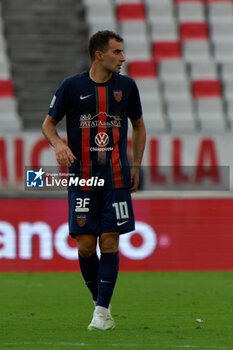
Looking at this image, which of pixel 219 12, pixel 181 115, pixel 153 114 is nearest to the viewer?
pixel 153 114

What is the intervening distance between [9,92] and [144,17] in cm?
491

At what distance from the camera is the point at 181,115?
20.3 meters

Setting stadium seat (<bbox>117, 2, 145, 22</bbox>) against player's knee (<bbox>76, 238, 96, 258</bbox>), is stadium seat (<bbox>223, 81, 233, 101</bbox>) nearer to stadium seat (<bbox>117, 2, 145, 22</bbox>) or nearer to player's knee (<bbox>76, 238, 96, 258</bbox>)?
stadium seat (<bbox>117, 2, 145, 22</bbox>)

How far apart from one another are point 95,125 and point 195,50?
16767 millimetres

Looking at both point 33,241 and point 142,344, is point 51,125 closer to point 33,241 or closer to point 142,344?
point 142,344

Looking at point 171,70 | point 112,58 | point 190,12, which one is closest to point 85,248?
point 112,58

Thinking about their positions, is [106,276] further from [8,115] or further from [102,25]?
[102,25]

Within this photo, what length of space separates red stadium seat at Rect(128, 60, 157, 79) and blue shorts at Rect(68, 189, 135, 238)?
15225 millimetres

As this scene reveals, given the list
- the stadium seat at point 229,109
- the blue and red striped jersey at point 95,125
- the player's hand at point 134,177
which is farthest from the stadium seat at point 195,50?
the blue and red striped jersey at point 95,125

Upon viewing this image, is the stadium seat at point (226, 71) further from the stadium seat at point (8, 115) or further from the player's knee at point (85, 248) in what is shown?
the player's knee at point (85, 248)

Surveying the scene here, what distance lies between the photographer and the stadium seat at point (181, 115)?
66.0 feet

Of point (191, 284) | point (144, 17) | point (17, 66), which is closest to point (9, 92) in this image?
point (17, 66)

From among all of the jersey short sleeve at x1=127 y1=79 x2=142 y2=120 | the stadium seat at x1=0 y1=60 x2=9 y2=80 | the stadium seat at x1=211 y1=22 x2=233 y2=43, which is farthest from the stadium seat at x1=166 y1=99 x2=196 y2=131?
the jersey short sleeve at x1=127 y1=79 x2=142 y2=120

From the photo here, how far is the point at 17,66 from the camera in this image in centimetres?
2080
